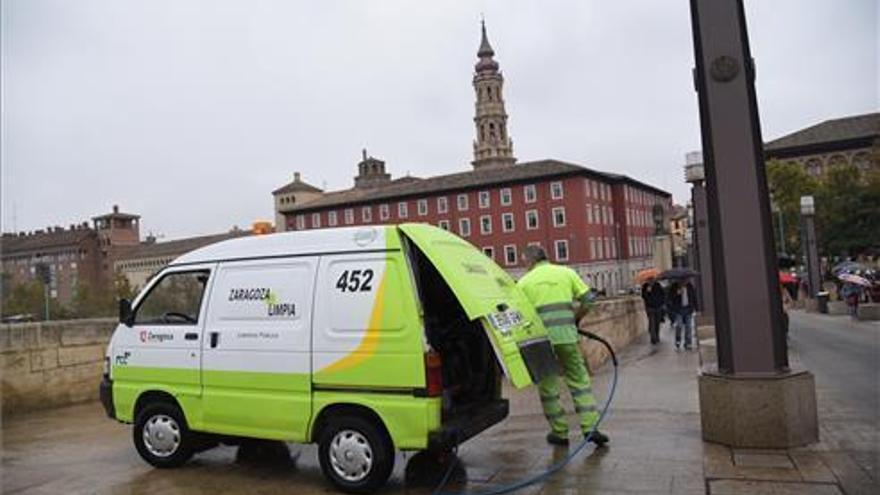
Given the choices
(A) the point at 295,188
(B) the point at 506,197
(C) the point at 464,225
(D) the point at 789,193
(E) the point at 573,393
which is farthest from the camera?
(A) the point at 295,188

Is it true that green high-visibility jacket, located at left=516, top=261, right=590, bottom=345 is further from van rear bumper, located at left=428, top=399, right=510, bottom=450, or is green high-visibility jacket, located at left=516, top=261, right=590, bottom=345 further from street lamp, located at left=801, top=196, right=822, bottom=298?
street lamp, located at left=801, top=196, right=822, bottom=298

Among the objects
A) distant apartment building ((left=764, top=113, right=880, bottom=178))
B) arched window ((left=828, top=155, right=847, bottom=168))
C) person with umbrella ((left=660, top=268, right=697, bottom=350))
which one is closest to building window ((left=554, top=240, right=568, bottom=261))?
distant apartment building ((left=764, top=113, right=880, bottom=178))

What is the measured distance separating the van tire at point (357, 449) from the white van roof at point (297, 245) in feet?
4.40

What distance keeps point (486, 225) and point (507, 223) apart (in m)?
2.78

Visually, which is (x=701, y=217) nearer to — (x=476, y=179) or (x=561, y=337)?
Answer: (x=561, y=337)

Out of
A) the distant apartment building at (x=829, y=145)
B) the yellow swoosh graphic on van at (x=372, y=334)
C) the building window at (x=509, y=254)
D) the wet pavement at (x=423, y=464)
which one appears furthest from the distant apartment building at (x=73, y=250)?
the yellow swoosh graphic on van at (x=372, y=334)

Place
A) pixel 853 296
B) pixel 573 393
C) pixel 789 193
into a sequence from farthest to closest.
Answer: pixel 789 193 < pixel 853 296 < pixel 573 393

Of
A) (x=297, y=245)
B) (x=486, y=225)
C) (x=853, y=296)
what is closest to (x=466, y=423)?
(x=297, y=245)

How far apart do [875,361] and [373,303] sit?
9966 millimetres

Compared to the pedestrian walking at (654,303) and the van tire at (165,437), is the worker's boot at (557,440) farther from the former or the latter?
the pedestrian walking at (654,303)

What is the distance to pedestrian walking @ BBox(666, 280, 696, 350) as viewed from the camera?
658 inches

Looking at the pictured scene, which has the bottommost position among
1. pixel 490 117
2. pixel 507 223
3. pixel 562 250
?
pixel 562 250

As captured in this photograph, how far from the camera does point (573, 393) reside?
7.39 meters

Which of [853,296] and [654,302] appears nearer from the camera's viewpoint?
[654,302]
